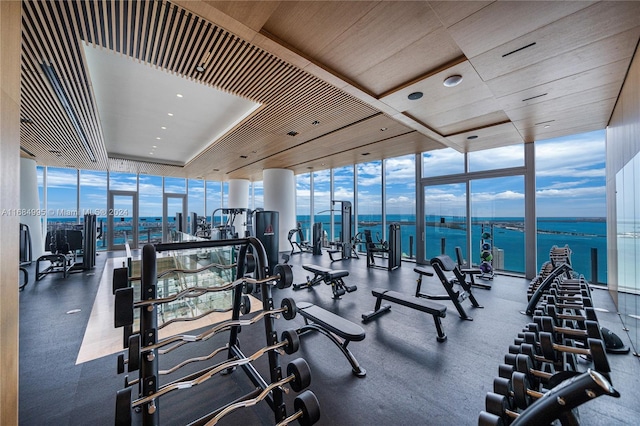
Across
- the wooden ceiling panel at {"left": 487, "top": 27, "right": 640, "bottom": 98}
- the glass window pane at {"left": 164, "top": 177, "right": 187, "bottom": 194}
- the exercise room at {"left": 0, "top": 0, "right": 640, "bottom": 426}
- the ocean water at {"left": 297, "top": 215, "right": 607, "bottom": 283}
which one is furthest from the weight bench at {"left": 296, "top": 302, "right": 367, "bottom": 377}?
the glass window pane at {"left": 164, "top": 177, "right": 187, "bottom": 194}

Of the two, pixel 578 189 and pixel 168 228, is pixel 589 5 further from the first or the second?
pixel 168 228

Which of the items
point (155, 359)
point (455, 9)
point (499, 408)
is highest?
point (455, 9)

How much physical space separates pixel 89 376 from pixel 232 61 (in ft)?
11.8

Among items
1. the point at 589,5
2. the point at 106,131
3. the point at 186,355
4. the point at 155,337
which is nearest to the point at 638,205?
the point at 589,5

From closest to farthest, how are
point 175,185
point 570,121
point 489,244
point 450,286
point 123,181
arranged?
point 450,286 < point 570,121 < point 489,244 < point 123,181 < point 175,185

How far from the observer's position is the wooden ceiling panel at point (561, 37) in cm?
213

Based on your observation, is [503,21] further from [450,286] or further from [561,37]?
[450,286]

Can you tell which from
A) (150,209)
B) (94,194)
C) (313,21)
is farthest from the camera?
(150,209)

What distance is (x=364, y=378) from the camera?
2.33 meters

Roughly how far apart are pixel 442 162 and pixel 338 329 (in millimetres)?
6227

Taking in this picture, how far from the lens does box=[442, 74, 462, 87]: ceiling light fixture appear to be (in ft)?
10.4

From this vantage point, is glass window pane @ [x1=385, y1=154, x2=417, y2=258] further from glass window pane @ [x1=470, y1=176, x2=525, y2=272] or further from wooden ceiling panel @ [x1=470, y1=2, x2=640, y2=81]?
wooden ceiling panel @ [x1=470, y1=2, x2=640, y2=81]

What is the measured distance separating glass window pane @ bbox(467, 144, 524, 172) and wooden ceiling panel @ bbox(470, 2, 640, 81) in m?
3.78

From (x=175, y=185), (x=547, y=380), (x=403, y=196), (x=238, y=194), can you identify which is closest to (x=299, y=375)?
(x=547, y=380)
